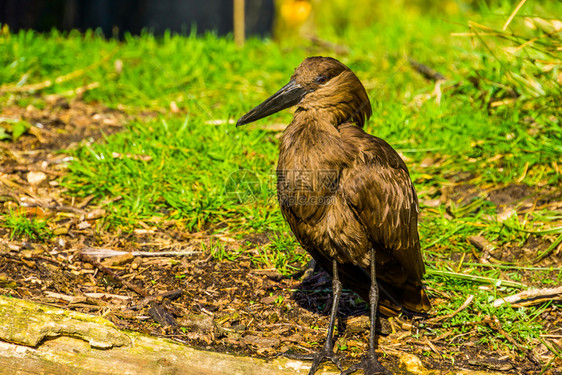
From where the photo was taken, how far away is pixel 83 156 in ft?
16.7

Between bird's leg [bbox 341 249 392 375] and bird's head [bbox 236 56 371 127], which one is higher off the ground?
bird's head [bbox 236 56 371 127]

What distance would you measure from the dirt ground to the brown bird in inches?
12.3

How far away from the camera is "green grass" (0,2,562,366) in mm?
4371

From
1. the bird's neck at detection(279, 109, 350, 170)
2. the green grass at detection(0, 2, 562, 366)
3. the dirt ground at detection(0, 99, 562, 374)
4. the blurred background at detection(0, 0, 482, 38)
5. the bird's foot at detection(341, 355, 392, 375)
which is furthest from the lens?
the blurred background at detection(0, 0, 482, 38)

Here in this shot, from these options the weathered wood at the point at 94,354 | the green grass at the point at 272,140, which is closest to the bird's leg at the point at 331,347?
the weathered wood at the point at 94,354

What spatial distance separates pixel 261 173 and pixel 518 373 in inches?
97.1

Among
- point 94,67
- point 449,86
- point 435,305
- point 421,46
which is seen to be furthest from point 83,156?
point 421,46

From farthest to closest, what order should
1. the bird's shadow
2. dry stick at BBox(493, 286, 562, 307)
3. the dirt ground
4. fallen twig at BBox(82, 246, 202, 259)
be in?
fallen twig at BBox(82, 246, 202, 259) < the bird's shadow < dry stick at BBox(493, 286, 562, 307) < the dirt ground

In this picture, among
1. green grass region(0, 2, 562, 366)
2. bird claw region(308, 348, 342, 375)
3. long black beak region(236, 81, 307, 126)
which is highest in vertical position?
long black beak region(236, 81, 307, 126)

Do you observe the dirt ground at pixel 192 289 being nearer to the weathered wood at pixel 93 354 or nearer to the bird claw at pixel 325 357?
the bird claw at pixel 325 357

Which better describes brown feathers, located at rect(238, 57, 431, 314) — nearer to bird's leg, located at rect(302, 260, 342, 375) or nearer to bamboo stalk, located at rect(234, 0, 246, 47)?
bird's leg, located at rect(302, 260, 342, 375)

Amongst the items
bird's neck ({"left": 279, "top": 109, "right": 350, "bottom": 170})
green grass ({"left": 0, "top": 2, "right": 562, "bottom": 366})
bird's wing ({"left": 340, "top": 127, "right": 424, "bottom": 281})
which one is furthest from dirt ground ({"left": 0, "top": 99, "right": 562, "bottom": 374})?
bird's neck ({"left": 279, "top": 109, "right": 350, "bottom": 170})

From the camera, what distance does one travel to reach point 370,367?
10.3 ft

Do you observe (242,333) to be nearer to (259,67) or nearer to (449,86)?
(449,86)
